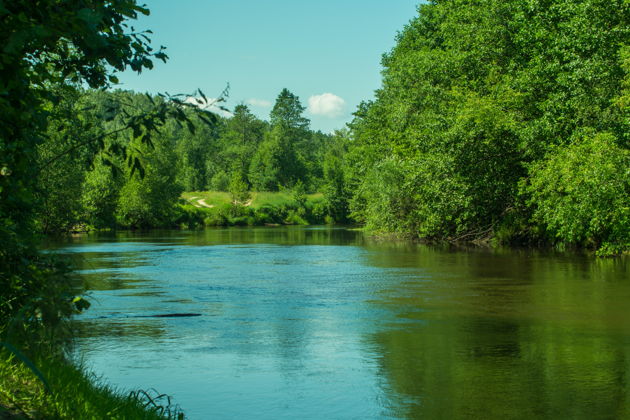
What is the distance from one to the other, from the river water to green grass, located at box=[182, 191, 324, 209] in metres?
72.2

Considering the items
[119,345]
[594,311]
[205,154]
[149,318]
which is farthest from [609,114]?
[205,154]

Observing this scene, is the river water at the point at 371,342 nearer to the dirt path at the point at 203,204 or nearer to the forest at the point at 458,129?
the forest at the point at 458,129

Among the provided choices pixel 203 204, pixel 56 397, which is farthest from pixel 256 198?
pixel 56 397

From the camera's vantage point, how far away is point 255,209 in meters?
96.9

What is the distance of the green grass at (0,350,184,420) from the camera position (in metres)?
5.85

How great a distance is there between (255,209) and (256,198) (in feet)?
19.8

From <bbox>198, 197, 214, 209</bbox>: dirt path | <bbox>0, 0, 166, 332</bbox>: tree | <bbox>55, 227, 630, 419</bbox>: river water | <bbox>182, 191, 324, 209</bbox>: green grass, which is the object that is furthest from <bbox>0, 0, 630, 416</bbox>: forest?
<bbox>182, 191, 324, 209</bbox>: green grass

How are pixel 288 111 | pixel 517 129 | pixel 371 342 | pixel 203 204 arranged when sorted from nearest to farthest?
1. pixel 371 342
2. pixel 517 129
3. pixel 203 204
4. pixel 288 111

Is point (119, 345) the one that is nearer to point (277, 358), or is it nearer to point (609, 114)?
point (277, 358)

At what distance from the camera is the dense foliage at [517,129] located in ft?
97.2

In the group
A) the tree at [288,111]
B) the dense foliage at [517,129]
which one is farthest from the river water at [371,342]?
the tree at [288,111]

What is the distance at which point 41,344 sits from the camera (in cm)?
773

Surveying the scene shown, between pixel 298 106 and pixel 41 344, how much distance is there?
152 meters

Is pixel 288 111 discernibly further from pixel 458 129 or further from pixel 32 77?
pixel 32 77
